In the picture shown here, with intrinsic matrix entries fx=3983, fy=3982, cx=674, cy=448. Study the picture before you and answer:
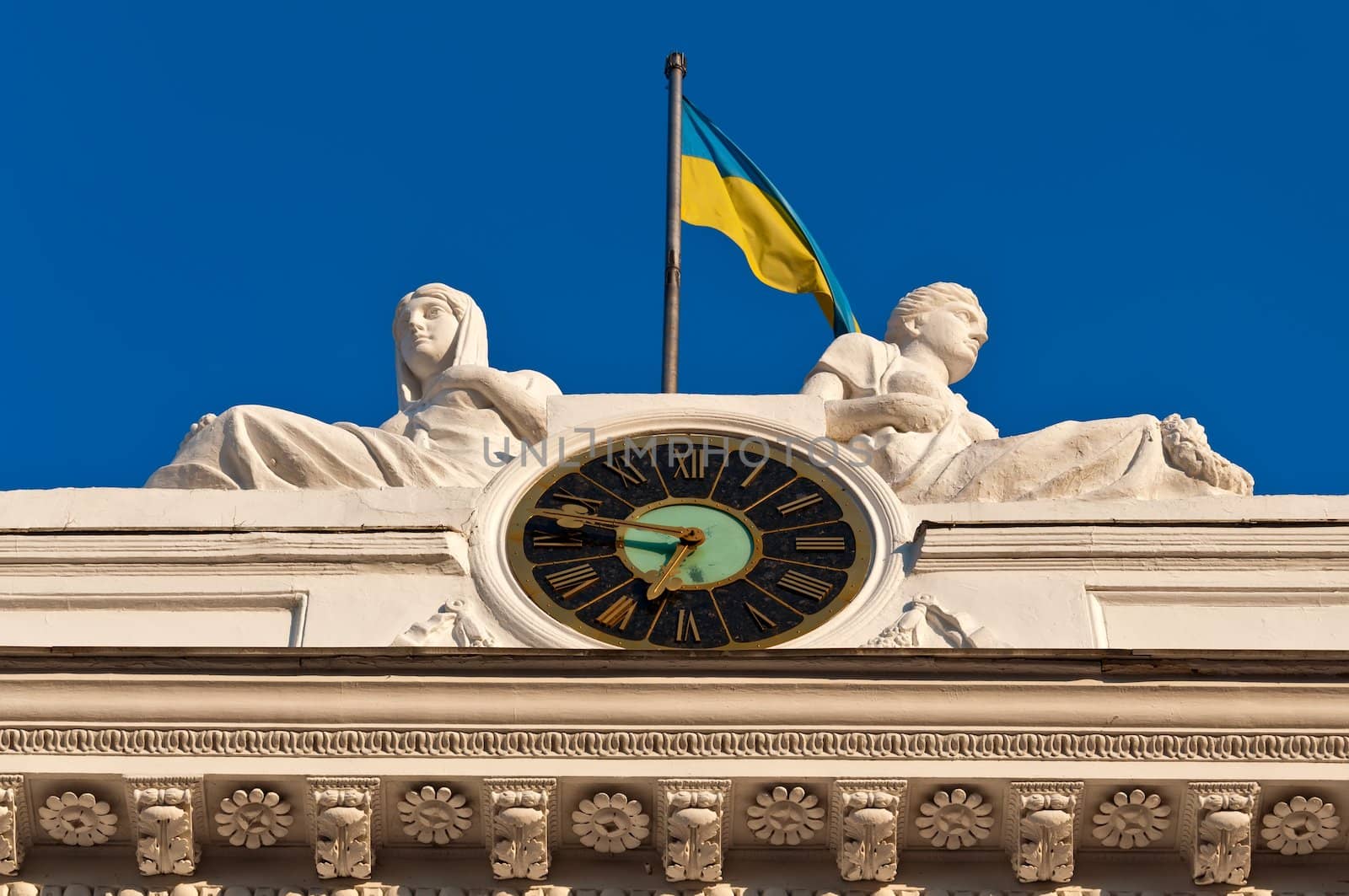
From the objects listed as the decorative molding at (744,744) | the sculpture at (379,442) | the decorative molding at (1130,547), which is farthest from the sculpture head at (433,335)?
the decorative molding at (744,744)

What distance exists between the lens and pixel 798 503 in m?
19.9

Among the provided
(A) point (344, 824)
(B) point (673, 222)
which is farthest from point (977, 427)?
(A) point (344, 824)

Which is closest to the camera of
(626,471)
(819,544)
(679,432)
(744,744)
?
(744,744)

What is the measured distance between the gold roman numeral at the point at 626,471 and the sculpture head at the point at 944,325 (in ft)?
7.99

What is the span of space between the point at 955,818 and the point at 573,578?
278 cm

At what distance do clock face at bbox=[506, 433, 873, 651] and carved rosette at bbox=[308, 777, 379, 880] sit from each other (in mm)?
1915

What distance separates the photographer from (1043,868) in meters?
17.3

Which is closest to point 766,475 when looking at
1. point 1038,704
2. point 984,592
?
point 984,592

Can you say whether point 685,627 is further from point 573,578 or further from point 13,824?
point 13,824

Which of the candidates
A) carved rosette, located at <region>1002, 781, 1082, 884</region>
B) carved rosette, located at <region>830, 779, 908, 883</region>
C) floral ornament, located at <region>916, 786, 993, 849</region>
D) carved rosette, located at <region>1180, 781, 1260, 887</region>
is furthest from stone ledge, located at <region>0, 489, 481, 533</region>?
carved rosette, located at <region>1180, 781, 1260, 887</region>

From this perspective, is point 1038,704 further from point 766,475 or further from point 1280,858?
point 766,475

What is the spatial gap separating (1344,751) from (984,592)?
231 cm

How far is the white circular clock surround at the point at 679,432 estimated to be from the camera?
18.9 m

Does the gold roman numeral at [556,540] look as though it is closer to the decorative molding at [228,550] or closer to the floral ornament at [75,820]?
the decorative molding at [228,550]
